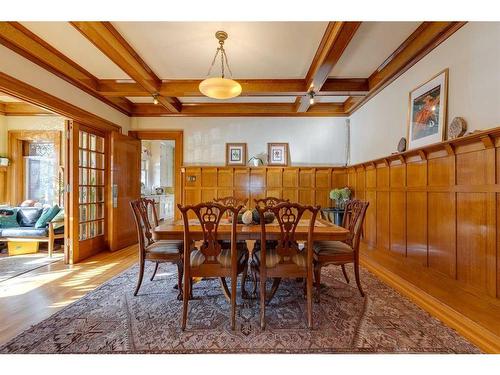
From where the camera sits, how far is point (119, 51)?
9.11 feet

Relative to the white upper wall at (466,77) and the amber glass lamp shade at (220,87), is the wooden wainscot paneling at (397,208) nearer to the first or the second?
the white upper wall at (466,77)

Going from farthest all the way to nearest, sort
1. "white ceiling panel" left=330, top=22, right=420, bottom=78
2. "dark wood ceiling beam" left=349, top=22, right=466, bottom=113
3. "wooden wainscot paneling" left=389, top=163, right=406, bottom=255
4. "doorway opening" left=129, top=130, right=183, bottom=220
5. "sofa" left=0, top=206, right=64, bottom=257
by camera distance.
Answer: "doorway opening" left=129, top=130, right=183, bottom=220
"sofa" left=0, top=206, right=64, bottom=257
"wooden wainscot paneling" left=389, top=163, right=406, bottom=255
"white ceiling panel" left=330, top=22, right=420, bottom=78
"dark wood ceiling beam" left=349, top=22, right=466, bottom=113

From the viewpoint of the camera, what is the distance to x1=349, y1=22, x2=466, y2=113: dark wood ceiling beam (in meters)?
2.44

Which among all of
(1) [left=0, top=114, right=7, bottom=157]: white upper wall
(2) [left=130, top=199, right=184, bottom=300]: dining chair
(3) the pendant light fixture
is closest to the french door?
(2) [left=130, top=199, right=184, bottom=300]: dining chair

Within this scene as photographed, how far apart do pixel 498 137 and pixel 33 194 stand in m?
7.85

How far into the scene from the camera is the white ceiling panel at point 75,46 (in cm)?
251

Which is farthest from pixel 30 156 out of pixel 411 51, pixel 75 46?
pixel 411 51

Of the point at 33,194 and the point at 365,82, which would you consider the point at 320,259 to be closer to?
the point at 365,82

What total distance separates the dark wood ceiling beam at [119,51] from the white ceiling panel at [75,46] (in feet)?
0.88

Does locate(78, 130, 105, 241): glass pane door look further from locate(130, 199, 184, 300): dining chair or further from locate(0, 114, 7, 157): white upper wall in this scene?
locate(0, 114, 7, 157): white upper wall

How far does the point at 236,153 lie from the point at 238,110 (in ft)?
2.99

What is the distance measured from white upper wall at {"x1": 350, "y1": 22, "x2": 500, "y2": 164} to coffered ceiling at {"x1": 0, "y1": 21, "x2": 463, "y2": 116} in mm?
150

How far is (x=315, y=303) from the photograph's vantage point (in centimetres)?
229
